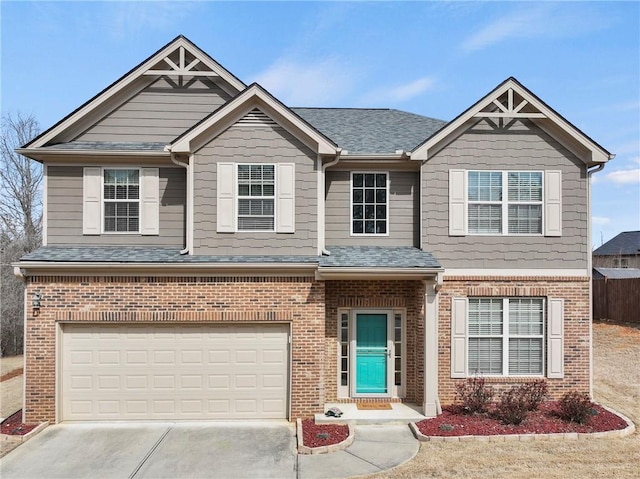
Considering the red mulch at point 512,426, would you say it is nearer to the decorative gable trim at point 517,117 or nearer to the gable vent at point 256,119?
the decorative gable trim at point 517,117

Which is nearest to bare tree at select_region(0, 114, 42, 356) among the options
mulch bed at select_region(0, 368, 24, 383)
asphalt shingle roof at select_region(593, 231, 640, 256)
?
mulch bed at select_region(0, 368, 24, 383)

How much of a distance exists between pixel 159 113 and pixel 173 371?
6361 millimetres

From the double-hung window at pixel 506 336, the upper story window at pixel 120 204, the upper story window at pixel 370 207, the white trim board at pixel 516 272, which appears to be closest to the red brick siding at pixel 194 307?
the upper story window at pixel 120 204

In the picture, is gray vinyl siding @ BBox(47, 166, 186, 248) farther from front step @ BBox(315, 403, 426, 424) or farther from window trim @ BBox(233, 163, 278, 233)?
front step @ BBox(315, 403, 426, 424)

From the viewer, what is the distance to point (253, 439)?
8.24 m

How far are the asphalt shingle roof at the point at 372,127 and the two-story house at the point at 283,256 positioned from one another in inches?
15.0

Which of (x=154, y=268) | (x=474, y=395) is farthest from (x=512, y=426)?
(x=154, y=268)

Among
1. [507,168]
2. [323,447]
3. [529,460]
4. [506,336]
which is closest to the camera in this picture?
[529,460]

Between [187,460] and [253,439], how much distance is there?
1.35 metres

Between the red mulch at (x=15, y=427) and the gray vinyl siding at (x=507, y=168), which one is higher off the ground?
the gray vinyl siding at (x=507, y=168)

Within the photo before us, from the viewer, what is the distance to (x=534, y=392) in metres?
9.32

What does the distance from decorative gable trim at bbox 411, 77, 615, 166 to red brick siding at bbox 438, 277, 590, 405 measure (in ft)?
10.1

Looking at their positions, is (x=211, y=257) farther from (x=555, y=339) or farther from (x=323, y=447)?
(x=555, y=339)

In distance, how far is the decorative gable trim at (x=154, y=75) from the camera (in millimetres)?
10344
